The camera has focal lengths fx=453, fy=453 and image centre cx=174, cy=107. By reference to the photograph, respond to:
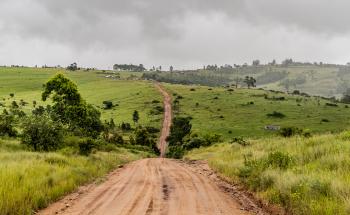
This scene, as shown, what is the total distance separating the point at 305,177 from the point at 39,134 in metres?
29.7

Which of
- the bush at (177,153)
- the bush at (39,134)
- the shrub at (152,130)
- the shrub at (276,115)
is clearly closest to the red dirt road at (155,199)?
the bush at (39,134)

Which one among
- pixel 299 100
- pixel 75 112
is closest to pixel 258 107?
pixel 299 100

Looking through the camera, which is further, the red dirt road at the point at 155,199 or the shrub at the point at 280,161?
the shrub at the point at 280,161

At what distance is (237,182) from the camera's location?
2414cm

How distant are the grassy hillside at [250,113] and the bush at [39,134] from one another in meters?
53.7

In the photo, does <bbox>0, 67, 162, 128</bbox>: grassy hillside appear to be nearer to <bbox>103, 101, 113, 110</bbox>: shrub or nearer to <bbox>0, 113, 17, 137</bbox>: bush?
<bbox>103, 101, 113, 110</bbox>: shrub

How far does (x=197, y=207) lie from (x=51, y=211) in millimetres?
5058

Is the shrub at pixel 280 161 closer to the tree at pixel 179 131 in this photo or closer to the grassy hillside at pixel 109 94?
the tree at pixel 179 131

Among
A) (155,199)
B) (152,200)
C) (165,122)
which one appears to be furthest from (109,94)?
(152,200)

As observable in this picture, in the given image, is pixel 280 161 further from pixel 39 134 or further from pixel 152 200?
pixel 39 134

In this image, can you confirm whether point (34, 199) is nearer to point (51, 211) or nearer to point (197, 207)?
point (51, 211)

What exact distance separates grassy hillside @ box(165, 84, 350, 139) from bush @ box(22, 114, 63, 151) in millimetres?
53700

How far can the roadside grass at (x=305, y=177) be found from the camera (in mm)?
13491

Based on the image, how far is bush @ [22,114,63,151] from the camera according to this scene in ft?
134
